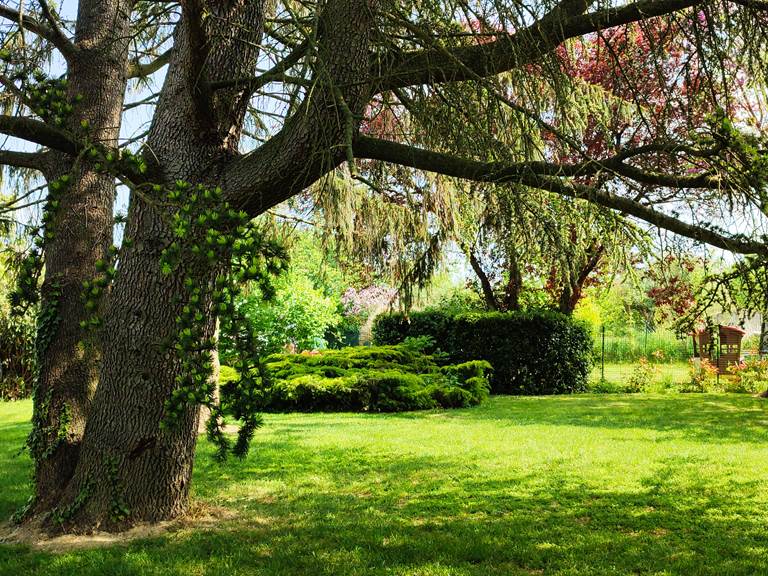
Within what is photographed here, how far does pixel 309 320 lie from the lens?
52.2 feet

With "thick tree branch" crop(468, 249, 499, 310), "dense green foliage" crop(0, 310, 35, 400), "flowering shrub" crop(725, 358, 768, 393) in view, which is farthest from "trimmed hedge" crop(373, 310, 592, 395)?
"dense green foliage" crop(0, 310, 35, 400)

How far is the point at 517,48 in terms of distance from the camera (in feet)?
11.4

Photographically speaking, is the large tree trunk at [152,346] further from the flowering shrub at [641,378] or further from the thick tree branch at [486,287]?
the flowering shrub at [641,378]

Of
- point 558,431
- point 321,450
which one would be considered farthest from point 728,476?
point 321,450

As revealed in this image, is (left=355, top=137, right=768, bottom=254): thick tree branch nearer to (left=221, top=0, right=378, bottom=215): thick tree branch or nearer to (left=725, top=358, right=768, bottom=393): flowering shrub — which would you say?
(left=221, top=0, right=378, bottom=215): thick tree branch

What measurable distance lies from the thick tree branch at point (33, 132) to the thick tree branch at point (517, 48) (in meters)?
1.73

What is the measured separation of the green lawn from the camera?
12.5 ft

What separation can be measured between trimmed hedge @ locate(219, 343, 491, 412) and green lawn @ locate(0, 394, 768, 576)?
5.63 feet

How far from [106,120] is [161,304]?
5.58 feet

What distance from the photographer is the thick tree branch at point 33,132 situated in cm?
360

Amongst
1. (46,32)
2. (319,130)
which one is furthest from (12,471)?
(319,130)

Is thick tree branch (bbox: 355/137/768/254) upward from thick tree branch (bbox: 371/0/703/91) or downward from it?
downward

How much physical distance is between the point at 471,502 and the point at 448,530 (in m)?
0.73

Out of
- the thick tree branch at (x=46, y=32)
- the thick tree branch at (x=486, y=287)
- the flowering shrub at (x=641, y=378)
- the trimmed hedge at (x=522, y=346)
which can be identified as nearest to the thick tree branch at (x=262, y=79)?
the thick tree branch at (x=46, y=32)
